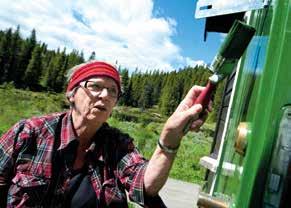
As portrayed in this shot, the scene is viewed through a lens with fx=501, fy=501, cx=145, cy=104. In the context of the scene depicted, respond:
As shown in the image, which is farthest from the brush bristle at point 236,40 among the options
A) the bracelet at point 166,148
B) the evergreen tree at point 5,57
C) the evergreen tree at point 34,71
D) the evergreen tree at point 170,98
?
the evergreen tree at point 170,98

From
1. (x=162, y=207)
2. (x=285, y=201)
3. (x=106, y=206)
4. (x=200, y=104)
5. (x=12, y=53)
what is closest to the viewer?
(x=285, y=201)

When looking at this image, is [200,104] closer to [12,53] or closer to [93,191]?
[93,191]

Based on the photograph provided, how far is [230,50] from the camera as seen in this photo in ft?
4.50

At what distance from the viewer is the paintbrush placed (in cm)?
133

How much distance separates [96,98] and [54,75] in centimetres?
11919

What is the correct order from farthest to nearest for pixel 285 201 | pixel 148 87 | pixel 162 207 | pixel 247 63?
pixel 148 87
pixel 162 207
pixel 247 63
pixel 285 201

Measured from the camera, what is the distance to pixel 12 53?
107438 mm

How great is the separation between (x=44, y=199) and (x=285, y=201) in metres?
1.72

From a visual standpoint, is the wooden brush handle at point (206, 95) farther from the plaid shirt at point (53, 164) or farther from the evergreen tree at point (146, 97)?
the evergreen tree at point (146, 97)

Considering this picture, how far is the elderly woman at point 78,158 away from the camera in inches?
102

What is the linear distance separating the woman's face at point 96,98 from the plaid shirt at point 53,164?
13 centimetres

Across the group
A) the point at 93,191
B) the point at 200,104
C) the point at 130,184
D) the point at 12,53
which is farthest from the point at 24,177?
the point at 12,53

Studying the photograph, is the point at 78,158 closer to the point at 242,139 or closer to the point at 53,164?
the point at 53,164

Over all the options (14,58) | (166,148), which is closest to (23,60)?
(14,58)
